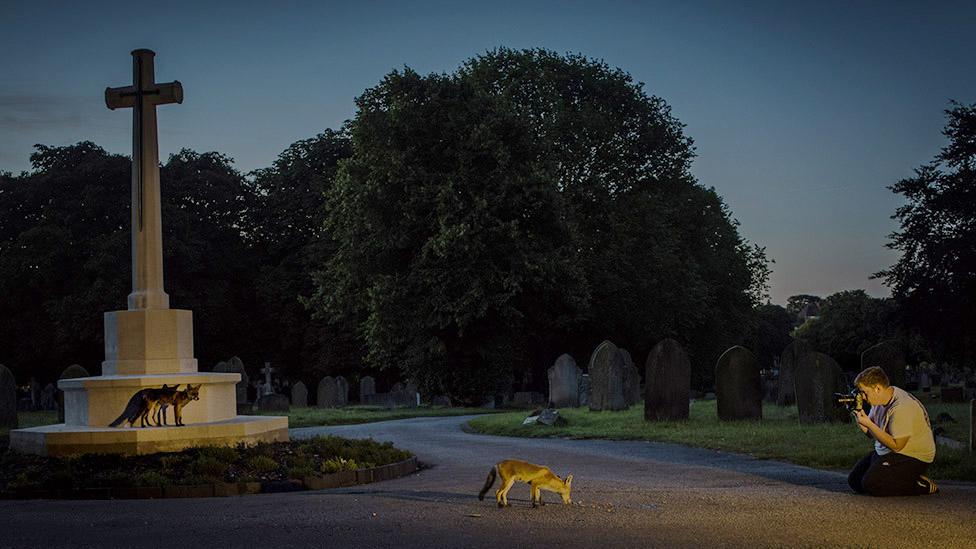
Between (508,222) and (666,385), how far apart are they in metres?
15.5

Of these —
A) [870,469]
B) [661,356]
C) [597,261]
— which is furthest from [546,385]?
[870,469]

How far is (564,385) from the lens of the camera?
37.3 m

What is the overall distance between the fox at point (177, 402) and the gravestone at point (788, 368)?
685 inches

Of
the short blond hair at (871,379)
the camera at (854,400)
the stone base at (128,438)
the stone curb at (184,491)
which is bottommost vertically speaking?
the stone curb at (184,491)

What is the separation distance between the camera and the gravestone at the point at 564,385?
123ft

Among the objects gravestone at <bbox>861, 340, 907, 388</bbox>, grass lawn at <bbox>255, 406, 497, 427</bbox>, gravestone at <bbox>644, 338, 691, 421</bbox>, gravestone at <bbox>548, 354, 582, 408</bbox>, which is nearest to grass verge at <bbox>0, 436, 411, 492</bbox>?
gravestone at <bbox>644, 338, 691, 421</bbox>

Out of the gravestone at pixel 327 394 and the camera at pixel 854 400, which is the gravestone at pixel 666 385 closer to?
the camera at pixel 854 400

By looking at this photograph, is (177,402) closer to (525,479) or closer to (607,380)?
(525,479)

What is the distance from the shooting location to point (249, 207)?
5906cm

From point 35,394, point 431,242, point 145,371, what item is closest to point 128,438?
point 145,371

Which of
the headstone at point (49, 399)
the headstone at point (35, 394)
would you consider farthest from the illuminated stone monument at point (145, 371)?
the headstone at point (35, 394)

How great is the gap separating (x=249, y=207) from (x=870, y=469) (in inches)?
2040

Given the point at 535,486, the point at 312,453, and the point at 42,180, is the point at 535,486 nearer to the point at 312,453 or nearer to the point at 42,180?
the point at 312,453

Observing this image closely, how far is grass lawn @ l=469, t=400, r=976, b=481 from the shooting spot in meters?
14.2
